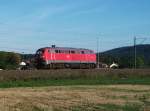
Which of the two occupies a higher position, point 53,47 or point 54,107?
point 53,47

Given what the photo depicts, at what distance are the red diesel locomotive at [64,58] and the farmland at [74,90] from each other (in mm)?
9655

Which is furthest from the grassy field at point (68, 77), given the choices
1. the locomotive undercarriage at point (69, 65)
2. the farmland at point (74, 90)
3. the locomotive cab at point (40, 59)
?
the locomotive cab at point (40, 59)

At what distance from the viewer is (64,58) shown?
6444 centimetres

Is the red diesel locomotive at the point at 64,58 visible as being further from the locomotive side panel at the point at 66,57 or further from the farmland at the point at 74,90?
the farmland at the point at 74,90

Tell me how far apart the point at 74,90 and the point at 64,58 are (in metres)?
32.9

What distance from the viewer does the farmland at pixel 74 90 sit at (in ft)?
67.2

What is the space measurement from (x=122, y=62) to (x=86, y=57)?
5456 centimetres

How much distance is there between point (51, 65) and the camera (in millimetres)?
62469

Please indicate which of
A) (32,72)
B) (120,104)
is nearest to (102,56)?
(32,72)

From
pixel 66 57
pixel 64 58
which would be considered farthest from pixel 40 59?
pixel 66 57

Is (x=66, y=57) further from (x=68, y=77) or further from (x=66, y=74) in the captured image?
(x=66, y=74)

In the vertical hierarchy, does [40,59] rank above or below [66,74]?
above

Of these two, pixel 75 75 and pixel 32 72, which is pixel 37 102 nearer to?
pixel 32 72

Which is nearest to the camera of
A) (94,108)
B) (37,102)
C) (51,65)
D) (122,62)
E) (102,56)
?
(94,108)
